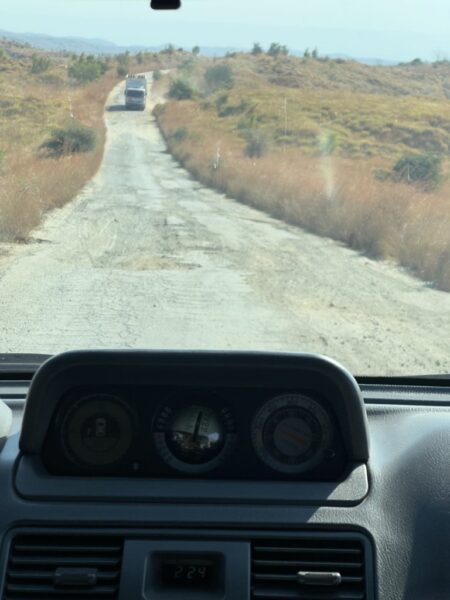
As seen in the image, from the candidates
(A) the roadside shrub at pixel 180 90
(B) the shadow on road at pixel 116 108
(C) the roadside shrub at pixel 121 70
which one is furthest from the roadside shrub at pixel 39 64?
(C) the roadside shrub at pixel 121 70

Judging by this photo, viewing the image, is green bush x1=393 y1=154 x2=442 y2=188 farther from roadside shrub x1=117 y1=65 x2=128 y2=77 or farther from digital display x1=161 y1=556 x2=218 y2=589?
digital display x1=161 y1=556 x2=218 y2=589

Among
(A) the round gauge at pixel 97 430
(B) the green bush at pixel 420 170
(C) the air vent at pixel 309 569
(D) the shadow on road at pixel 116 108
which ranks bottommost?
(D) the shadow on road at pixel 116 108

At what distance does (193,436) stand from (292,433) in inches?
12.0

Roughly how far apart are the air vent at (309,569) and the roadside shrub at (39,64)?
60.4 ft

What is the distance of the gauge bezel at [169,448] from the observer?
313cm

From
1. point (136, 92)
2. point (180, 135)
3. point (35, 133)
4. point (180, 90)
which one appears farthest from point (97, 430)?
point (136, 92)

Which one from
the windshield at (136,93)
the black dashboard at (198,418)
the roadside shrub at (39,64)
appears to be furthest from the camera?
the windshield at (136,93)

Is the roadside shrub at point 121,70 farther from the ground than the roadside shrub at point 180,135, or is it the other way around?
the roadside shrub at point 121,70

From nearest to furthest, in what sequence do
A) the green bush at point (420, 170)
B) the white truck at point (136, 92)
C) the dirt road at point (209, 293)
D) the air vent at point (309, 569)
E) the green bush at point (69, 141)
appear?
1. the air vent at point (309, 569)
2. the dirt road at point (209, 293)
3. the green bush at point (420, 170)
4. the green bush at point (69, 141)
5. the white truck at point (136, 92)

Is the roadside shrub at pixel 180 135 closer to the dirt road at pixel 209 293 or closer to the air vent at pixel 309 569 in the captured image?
the dirt road at pixel 209 293

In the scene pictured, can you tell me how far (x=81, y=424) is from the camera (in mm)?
3217

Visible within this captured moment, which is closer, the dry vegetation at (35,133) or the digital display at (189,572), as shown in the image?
the digital display at (189,572)

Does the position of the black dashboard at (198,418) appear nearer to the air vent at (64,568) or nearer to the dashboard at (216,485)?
the dashboard at (216,485)

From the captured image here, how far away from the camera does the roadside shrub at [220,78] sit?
3400 cm
